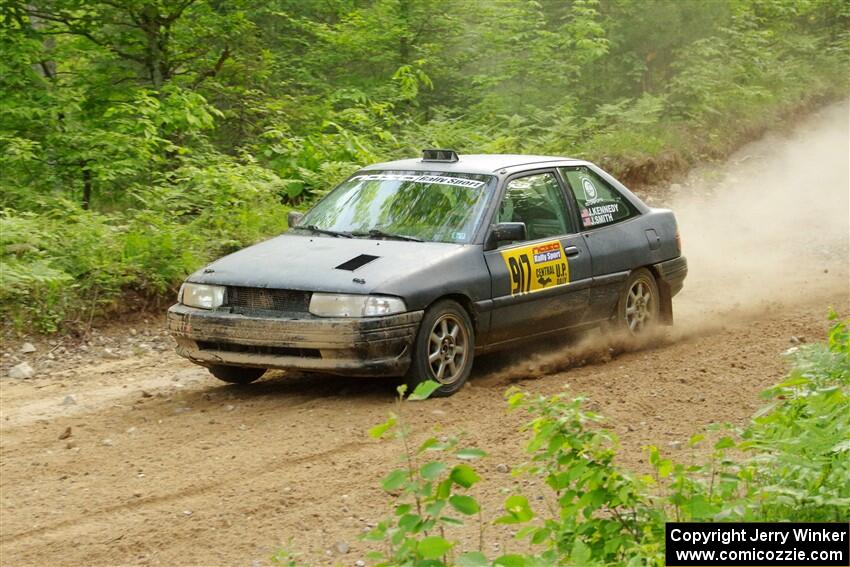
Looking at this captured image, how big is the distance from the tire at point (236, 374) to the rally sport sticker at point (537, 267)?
2.00m

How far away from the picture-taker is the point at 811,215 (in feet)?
57.5

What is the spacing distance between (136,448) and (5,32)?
24.8 feet

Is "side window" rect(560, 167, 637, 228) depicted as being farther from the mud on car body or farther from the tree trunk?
the tree trunk

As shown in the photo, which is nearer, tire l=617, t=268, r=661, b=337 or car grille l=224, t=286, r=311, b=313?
car grille l=224, t=286, r=311, b=313

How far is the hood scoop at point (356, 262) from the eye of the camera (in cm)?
802

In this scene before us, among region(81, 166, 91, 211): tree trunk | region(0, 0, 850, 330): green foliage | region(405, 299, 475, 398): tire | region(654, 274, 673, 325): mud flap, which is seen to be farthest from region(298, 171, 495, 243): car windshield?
region(81, 166, 91, 211): tree trunk

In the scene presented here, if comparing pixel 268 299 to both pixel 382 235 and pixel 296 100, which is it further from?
pixel 296 100

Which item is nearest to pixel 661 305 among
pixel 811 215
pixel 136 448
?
pixel 136 448

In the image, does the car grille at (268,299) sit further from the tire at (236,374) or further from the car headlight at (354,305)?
the tire at (236,374)

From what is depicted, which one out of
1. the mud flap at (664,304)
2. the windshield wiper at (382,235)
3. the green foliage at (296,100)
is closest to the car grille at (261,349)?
the windshield wiper at (382,235)

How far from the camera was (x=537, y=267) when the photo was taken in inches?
352

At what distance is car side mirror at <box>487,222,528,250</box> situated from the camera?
852 cm

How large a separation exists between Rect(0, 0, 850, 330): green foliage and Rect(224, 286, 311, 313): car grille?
2757 mm

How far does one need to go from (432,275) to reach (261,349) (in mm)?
1270
